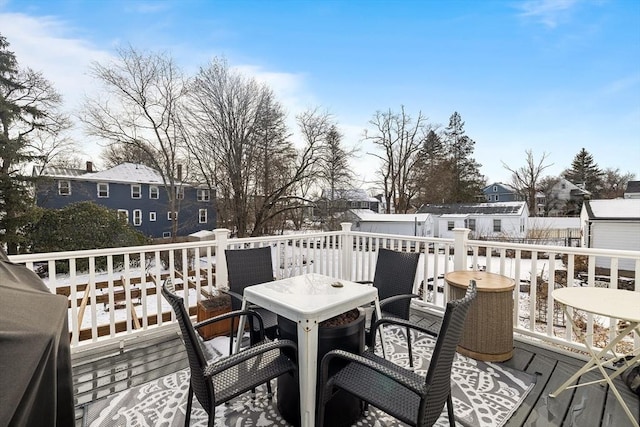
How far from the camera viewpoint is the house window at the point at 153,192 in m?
20.9

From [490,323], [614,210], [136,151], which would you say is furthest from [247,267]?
[614,210]

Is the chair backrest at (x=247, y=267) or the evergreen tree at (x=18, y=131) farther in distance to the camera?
the evergreen tree at (x=18, y=131)

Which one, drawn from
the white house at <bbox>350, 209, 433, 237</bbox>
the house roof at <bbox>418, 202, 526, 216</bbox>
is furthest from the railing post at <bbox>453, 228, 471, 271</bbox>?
the house roof at <bbox>418, 202, 526, 216</bbox>

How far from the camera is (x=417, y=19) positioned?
6273 mm

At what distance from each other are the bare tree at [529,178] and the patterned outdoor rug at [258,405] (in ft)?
89.8

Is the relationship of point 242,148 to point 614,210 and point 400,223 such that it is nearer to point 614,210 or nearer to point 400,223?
point 400,223

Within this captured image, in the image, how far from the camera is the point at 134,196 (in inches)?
800

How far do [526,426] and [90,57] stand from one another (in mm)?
15317

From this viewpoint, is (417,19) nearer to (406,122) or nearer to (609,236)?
(609,236)

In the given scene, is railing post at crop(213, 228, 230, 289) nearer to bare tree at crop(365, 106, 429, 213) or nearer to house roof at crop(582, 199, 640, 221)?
house roof at crop(582, 199, 640, 221)

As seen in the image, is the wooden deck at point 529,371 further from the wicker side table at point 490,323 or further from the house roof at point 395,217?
the house roof at point 395,217

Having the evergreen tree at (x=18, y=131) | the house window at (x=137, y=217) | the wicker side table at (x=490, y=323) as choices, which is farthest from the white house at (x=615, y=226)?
the house window at (x=137, y=217)

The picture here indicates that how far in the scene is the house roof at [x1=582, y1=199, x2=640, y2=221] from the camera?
13.3 metres

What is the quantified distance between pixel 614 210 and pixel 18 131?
88.4 feet
